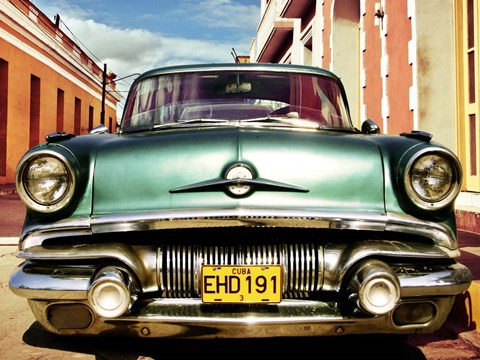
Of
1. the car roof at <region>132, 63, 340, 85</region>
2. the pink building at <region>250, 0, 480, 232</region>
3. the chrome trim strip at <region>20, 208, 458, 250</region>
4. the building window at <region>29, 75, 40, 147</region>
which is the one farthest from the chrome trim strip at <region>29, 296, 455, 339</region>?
the building window at <region>29, 75, 40, 147</region>

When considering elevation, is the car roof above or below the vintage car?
above

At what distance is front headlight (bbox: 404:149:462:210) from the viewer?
7.28 ft

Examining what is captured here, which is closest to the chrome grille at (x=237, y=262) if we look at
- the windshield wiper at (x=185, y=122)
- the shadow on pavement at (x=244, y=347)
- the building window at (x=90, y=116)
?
the shadow on pavement at (x=244, y=347)

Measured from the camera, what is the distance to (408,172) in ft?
7.31

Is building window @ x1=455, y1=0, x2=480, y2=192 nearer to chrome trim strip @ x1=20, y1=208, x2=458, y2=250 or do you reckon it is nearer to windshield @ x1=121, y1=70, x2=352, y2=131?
windshield @ x1=121, y1=70, x2=352, y2=131

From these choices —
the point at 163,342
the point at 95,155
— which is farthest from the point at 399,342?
the point at 95,155

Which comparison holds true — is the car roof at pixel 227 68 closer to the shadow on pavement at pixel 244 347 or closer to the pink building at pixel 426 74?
the shadow on pavement at pixel 244 347

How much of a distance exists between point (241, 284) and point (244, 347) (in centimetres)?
82

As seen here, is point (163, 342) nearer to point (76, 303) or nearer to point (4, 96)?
point (76, 303)

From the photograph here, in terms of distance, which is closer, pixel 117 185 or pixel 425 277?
pixel 425 277

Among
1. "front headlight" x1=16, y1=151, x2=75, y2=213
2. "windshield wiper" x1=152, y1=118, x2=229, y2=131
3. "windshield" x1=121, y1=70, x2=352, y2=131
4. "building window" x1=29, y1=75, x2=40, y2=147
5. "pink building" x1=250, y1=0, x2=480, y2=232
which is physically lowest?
"front headlight" x1=16, y1=151, x2=75, y2=213

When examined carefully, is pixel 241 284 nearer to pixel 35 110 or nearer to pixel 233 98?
pixel 233 98

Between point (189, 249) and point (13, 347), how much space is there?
51.0 inches

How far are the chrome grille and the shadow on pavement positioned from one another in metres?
0.64
